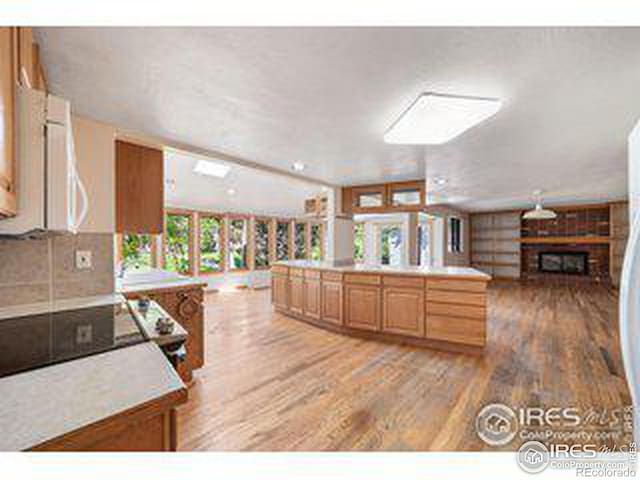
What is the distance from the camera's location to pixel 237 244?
7.82 meters

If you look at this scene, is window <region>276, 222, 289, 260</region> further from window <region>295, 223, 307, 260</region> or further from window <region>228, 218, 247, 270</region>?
window <region>228, 218, 247, 270</region>

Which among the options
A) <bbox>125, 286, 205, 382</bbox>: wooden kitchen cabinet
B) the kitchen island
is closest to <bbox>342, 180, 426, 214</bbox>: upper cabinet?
the kitchen island

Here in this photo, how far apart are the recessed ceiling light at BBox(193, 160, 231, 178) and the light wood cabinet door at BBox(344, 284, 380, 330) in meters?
3.53

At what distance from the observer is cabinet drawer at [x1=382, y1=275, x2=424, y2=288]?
131 inches

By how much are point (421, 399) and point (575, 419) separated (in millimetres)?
1011

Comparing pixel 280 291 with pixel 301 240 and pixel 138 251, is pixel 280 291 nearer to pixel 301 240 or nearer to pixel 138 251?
pixel 138 251

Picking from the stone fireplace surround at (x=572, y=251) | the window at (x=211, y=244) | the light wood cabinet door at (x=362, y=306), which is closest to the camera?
the light wood cabinet door at (x=362, y=306)

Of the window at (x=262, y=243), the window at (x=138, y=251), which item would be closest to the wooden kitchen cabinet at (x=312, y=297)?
the window at (x=138, y=251)

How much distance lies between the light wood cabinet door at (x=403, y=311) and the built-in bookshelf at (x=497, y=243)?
731 cm

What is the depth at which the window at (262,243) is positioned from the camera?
321 inches

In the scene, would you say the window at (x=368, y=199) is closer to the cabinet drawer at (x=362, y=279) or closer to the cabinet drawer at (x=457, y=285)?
the cabinet drawer at (x=362, y=279)

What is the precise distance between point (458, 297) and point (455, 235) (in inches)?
241

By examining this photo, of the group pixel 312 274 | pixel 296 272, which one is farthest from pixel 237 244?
pixel 312 274
